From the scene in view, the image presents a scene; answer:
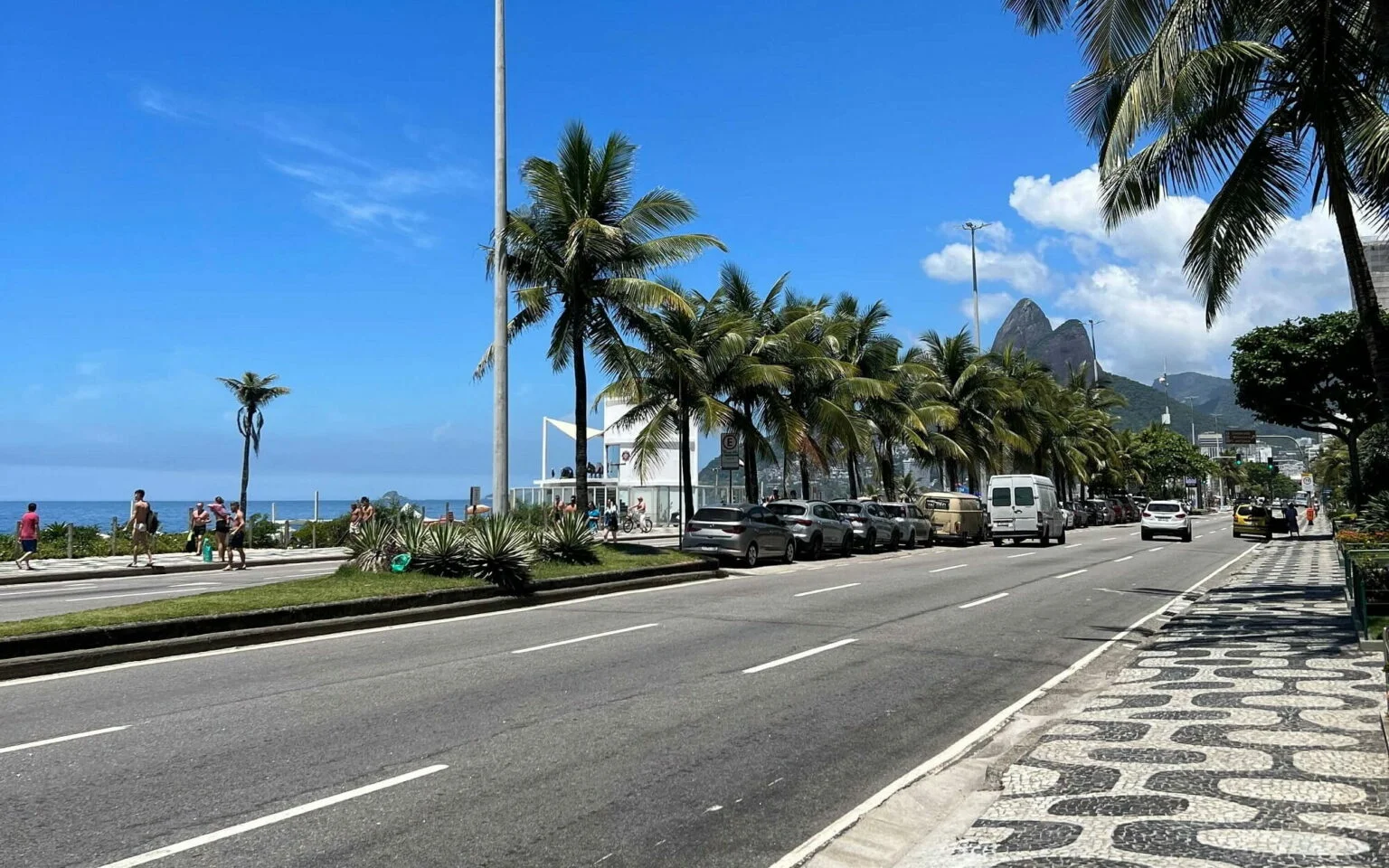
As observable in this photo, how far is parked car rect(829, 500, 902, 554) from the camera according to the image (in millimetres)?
33156

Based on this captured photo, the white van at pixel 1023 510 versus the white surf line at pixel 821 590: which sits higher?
the white van at pixel 1023 510

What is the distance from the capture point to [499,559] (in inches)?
651

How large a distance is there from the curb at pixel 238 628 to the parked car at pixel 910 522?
68.4 ft

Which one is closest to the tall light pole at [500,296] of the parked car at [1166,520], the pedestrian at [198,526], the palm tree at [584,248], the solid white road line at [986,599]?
the palm tree at [584,248]

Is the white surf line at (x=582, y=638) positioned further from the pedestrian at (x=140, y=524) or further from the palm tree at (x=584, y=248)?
the pedestrian at (x=140, y=524)

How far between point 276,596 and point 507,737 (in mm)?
7821

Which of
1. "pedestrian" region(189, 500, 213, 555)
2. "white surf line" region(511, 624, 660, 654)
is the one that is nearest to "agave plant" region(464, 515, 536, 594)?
"white surf line" region(511, 624, 660, 654)

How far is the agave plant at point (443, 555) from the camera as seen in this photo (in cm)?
1667

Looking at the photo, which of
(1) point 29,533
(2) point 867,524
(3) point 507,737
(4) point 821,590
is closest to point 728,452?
(2) point 867,524

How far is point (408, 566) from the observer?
55.2 feet

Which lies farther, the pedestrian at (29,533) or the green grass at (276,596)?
the pedestrian at (29,533)

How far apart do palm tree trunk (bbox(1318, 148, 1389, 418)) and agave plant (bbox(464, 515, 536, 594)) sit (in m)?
12.7

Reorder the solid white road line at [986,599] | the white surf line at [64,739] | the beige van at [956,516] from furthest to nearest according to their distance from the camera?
the beige van at [956,516]
the solid white road line at [986,599]
the white surf line at [64,739]

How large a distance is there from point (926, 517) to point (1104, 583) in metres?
18.8
